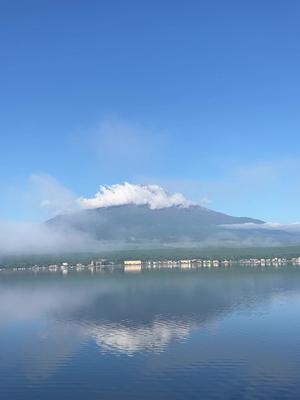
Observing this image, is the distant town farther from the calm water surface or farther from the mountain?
the calm water surface

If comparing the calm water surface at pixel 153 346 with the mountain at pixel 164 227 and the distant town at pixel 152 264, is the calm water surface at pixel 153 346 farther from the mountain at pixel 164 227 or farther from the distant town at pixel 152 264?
the mountain at pixel 164 227

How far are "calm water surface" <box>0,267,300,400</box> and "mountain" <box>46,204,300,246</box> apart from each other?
105 metres

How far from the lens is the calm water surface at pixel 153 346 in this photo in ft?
61.1

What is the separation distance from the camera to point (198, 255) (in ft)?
348

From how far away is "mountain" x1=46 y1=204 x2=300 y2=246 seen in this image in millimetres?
157750

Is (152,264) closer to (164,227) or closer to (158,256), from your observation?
(158,256)

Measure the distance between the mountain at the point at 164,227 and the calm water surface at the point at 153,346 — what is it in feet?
345

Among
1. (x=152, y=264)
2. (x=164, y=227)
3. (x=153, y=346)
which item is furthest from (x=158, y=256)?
(x=153, y=346)

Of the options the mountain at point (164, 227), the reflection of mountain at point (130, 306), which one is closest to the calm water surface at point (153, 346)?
the reflection of mountain at point (130, 306)

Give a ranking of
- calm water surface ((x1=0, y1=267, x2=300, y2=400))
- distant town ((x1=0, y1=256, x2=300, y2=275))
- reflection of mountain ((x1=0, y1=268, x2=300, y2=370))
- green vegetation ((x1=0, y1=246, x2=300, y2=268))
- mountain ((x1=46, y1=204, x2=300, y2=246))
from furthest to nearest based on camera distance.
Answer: mountain ((x1=46, y1=204, x2=300, y2=246)) < green vegetation ((x1=0, y1=246, x2=300, y2=268)) < distant town ((x1=0, y1=256, x2=300, y2=275)) < reflection of mountain ((x1=0, y1=268, x2=300, y2=370)) < calm water surface ((x1=0, y1=267, x2=300, y2=400))

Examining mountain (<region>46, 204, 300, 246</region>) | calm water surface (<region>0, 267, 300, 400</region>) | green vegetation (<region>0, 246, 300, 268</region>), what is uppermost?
mountain (<region>46, 204, 300, 246</region>)

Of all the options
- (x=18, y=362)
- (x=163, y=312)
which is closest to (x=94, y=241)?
(x=163, y=312)

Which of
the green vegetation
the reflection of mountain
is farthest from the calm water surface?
the green vegetation

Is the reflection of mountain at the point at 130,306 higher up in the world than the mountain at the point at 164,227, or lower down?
lower down
